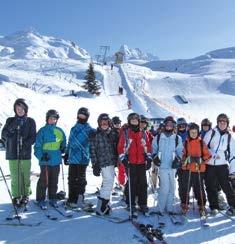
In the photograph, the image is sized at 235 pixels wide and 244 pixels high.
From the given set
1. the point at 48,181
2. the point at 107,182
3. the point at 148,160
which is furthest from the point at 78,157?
the point at 148,160

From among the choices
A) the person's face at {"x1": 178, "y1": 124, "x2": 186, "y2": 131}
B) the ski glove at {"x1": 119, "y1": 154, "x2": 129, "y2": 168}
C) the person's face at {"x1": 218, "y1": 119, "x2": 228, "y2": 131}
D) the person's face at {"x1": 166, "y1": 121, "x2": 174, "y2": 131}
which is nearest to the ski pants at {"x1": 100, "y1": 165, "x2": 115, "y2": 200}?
the ski glove at {"x1": 119, "y1": 154, "x2": 129, "y2": 168}

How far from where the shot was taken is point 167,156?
9.25m

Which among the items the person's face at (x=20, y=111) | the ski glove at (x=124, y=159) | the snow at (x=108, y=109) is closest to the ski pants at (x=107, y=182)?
the ski glove at (x=124, y=159)

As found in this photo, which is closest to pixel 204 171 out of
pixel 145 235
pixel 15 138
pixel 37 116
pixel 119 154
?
pixel 119 154

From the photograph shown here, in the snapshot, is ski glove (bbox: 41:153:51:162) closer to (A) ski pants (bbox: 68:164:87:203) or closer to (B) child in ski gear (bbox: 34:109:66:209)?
(B) child in ski gear (bbox: 34:109:66:209)

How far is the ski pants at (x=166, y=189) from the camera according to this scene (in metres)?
9.28

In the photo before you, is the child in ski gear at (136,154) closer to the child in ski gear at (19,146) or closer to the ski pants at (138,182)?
the ski pants at (138,182)

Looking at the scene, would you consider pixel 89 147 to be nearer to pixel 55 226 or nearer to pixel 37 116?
pixel 55 226

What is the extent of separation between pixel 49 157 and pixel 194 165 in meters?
2.95

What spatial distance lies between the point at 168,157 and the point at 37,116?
67.8ft

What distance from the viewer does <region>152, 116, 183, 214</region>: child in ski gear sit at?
9242mm

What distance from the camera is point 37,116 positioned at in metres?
29.0

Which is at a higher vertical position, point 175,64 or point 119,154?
point 175,64

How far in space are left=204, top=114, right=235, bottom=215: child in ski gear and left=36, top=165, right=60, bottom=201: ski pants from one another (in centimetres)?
316
